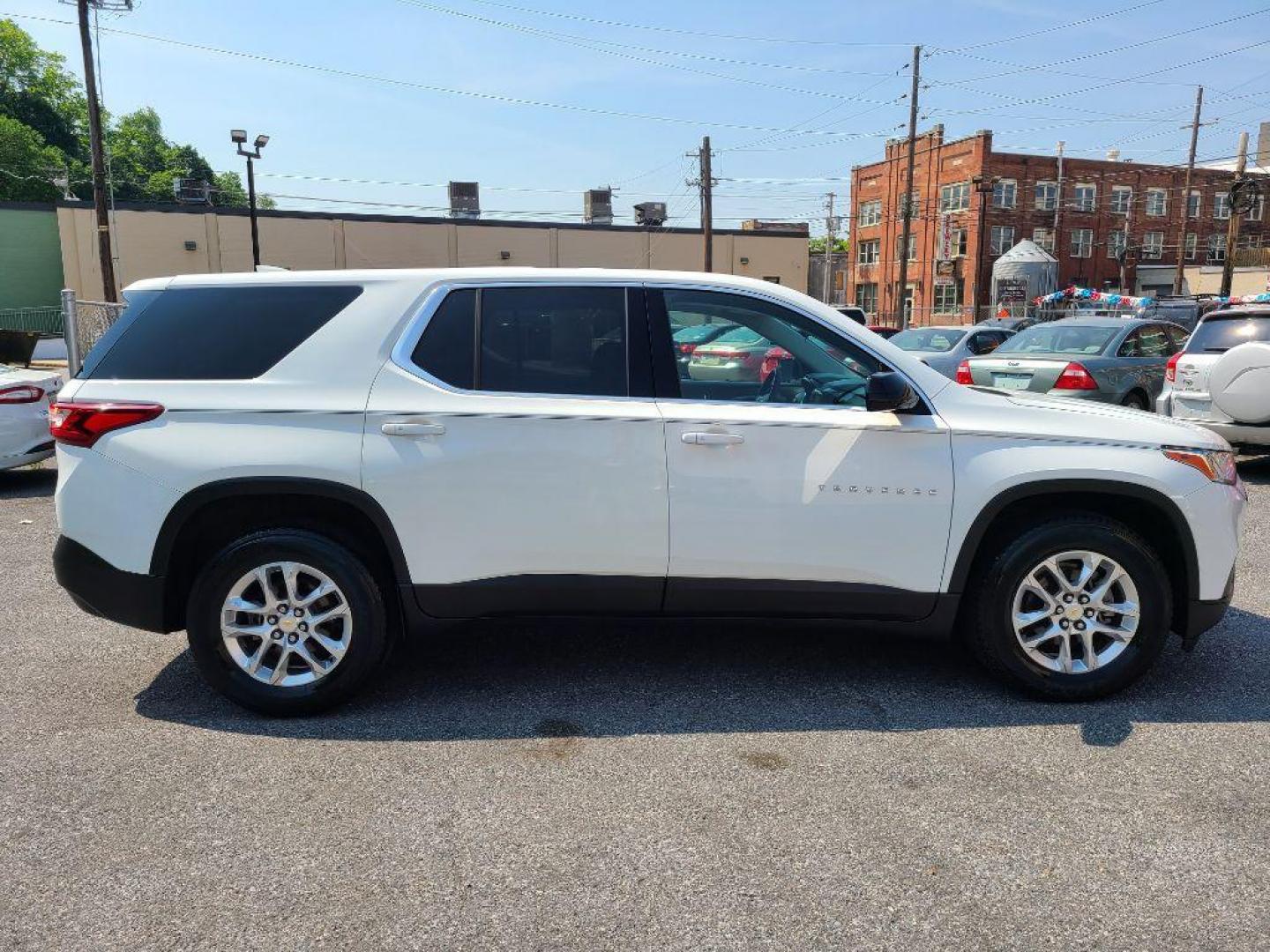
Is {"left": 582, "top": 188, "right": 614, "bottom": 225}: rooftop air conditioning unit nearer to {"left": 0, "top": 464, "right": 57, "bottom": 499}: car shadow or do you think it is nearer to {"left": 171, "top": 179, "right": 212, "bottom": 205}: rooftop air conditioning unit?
{"left": 171, "top": 179, "right": 212, "bottom": 205}: rooftop air conditioning unit

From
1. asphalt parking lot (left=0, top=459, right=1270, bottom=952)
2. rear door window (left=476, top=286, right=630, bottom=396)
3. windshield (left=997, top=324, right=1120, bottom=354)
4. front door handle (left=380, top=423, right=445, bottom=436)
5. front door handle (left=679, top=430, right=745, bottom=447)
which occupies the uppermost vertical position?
rear door window (left=476, top=286, right=630, bottom=396)

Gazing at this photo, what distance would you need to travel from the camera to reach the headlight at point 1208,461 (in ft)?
12.9

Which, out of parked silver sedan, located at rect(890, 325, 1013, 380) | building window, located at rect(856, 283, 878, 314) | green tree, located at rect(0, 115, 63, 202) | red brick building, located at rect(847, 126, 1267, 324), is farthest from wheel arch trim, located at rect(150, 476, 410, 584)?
green tree, located at rect(0, 115, 63, 202)

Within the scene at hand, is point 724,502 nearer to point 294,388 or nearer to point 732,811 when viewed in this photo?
point 732,811

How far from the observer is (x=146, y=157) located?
89.7 m

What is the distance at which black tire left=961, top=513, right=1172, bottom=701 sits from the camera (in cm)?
388

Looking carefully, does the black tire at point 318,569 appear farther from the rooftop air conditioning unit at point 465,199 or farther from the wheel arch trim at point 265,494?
the rooftop air conditioning unit at point 465,199

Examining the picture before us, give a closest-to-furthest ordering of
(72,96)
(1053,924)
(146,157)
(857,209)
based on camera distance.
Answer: (1053,924) < (857,209) < (72,96) < (146,157)

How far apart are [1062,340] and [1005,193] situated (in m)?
54.1

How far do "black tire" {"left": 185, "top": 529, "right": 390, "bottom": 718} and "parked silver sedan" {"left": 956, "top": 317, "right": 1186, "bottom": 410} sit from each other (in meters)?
7.95

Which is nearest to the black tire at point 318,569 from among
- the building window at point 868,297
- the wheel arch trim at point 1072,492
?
the wheel arch trim at point 1072,492

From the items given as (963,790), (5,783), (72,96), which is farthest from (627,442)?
(72,96)

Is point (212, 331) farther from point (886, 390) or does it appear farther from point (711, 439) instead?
point (886, 390)

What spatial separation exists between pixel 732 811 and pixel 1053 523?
187 cm
